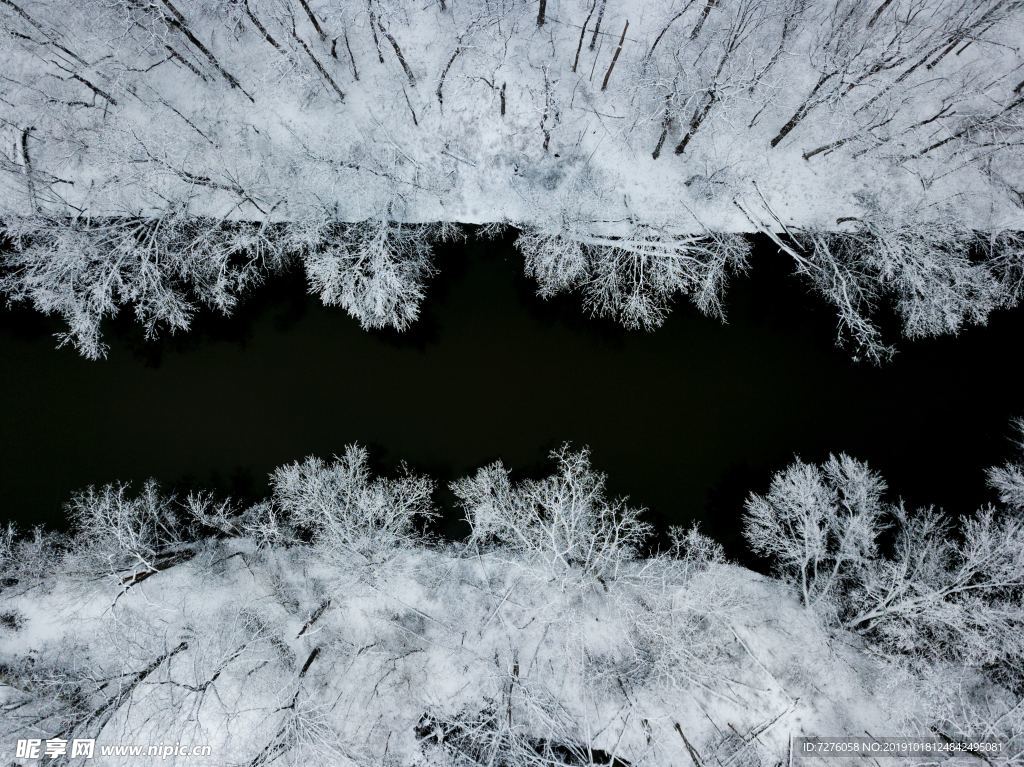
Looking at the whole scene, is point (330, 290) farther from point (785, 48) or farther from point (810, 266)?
point (785, 48)

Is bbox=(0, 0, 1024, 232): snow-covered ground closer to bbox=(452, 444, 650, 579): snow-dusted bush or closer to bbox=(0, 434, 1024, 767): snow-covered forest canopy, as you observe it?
bbox=(452, 444, 650, 579): snow-dusted bush

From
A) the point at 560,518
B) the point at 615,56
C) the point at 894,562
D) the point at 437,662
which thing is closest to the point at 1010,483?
the point at 894,562

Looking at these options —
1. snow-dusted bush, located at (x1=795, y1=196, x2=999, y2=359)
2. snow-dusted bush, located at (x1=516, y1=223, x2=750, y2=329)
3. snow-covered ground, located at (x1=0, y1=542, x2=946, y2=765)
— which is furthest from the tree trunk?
snow-covered ground, located at (x1=0, y1=542, x2=946, y2=765)

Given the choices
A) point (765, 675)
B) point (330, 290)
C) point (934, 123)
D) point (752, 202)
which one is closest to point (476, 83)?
point (330, 290)

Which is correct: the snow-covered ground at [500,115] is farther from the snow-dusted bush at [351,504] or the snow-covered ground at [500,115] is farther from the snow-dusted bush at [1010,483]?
the snow-dusted bush at [351,504]

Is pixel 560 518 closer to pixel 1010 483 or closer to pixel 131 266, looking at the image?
pixel 1010 483

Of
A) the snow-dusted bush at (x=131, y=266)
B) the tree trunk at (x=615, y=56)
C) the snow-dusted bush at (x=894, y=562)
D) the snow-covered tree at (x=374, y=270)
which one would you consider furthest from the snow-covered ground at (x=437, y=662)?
the tree trunk at (x=615, y=56)
